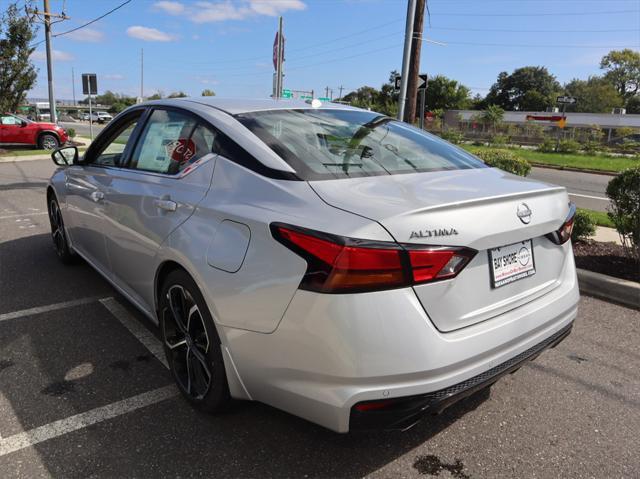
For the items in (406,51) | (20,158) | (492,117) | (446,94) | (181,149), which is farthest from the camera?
(446,94)

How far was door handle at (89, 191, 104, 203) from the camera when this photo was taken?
11.5ft

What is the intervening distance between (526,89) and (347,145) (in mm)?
113480

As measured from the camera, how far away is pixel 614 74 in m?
98.0

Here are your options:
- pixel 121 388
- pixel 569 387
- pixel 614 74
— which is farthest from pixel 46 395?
pixel 614 74

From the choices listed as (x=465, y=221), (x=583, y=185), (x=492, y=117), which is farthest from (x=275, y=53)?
(x=492, y=117)

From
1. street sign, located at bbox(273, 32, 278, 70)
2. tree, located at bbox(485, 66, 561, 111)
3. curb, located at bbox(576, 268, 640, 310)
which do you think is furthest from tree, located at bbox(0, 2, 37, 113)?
tree, located at bbox(485, 66, 561, 111)

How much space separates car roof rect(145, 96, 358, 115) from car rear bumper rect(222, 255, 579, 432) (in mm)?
1342

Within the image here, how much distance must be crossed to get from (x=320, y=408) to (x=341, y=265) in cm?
57

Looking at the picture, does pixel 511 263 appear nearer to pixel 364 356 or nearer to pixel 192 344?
pixel 364 356

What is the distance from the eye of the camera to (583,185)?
14.1 meters

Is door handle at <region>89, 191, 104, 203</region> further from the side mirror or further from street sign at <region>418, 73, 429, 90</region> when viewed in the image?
street sign at <region>418, 73, 429, 90</region>

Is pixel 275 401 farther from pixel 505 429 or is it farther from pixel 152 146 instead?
pixel 152 146

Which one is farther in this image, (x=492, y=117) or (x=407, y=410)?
(x=492, y=117)

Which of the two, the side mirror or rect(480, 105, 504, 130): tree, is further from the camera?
rect(480, 105, 504, 130): tree
